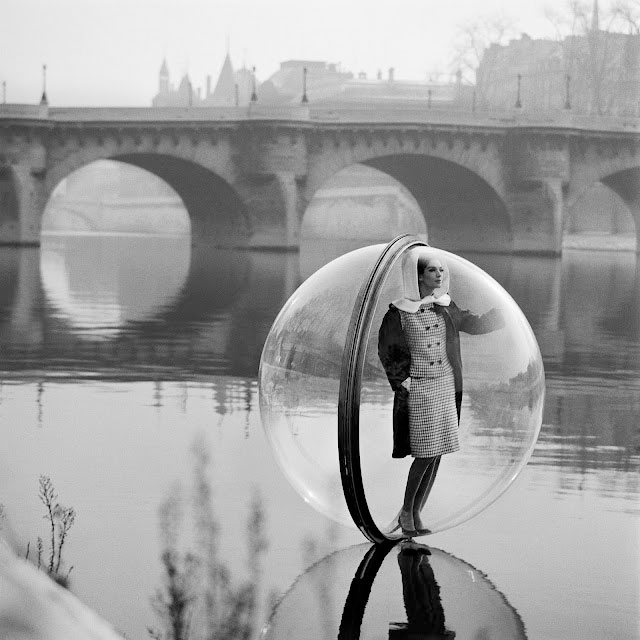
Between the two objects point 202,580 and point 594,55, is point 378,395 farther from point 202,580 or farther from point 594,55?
point 594,55

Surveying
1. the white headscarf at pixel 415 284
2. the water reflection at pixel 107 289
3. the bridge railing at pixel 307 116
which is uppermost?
→ the bridge railing at pixel 307 116

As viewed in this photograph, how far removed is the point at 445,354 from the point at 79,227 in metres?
93.7

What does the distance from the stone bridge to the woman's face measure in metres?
38.9

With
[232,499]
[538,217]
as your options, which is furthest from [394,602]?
[538,217]

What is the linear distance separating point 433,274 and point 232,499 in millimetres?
2087

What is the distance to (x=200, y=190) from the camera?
163 feet

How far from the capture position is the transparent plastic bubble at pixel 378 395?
15.3 ft

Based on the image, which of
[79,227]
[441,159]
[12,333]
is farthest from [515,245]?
[79,227]

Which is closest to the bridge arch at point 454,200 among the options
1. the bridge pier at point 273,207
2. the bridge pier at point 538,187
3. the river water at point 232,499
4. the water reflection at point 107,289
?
the bridge pier at point 538,187

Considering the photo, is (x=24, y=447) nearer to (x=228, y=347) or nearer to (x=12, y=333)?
(x=228, y=347)

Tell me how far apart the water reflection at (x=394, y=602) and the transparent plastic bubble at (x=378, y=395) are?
203 mm

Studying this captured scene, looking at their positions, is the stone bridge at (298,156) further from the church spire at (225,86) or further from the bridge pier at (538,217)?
the church spire at (225,86)

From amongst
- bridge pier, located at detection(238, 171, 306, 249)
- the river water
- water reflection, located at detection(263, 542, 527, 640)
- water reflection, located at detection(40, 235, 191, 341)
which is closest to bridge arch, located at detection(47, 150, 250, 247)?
bridge pier, located at detection(238, 171, 306, 249)

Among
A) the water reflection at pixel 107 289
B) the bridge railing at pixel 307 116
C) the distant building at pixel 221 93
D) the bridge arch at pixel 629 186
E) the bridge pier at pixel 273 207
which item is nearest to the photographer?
the water reflection at pixel 107 289
